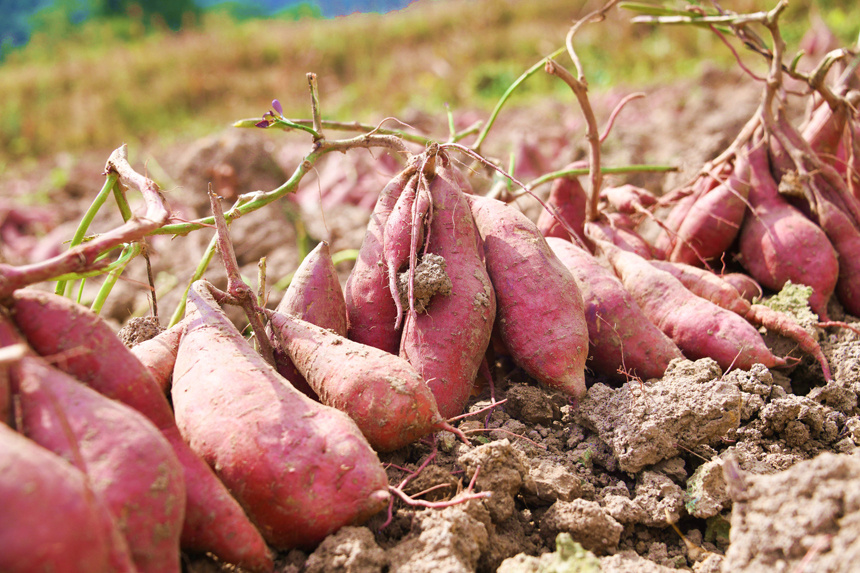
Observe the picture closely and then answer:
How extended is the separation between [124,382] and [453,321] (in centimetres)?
92

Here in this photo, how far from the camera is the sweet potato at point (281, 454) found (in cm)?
128

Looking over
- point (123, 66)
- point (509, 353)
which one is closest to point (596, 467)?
point (509, 353)

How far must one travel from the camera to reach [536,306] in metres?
1.87

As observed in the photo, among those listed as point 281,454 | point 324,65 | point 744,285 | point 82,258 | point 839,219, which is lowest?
point 744,285

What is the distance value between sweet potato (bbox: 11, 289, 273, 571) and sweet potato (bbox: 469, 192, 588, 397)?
100cm

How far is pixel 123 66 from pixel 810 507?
14858 millimetres

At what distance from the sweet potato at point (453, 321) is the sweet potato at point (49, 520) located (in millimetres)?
956

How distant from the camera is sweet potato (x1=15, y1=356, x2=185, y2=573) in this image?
1.01 m

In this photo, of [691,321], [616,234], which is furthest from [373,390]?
[616,234]

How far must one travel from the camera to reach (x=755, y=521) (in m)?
1.12

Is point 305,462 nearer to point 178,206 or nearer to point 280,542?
point 280,542

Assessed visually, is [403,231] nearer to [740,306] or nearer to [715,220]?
[740,306]

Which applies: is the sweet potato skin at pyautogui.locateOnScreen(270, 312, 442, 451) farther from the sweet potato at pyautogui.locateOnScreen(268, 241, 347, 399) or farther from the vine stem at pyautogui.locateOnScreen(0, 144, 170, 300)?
the vine stem at pyautogui.locateOnScreen(0, 144, 170, 300)

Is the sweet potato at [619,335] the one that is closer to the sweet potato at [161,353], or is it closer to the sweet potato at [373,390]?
the sweet potato at [373,390]
